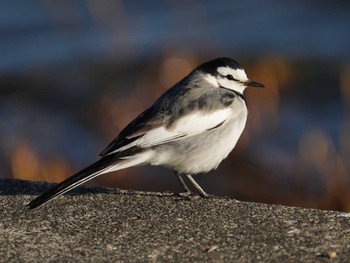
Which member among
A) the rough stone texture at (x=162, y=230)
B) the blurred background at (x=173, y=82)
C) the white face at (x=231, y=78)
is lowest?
the blurred background at (x=173, y=82)

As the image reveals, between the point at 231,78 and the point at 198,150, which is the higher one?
the point at 231,78

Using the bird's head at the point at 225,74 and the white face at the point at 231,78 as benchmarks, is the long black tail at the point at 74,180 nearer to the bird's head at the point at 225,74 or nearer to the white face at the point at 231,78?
the bird's head at the point at 225,74

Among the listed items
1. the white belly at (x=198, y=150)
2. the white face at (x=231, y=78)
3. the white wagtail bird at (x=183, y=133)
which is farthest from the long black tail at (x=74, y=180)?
the white face at (x=231, y=78)

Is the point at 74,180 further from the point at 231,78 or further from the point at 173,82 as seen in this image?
the point at 173,82

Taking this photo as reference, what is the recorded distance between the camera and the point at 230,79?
763 cm

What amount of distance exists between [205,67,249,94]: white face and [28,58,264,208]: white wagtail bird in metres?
0.28

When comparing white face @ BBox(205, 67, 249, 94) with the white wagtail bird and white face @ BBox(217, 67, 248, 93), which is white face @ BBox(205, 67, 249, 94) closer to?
white face @ BBox(217, 67, 248, 93)

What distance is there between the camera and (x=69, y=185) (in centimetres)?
611

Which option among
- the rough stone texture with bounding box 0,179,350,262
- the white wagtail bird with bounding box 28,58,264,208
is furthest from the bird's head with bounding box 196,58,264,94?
the rough stone texture with bounding box 0,179,350,262

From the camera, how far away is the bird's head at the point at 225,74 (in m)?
7.51

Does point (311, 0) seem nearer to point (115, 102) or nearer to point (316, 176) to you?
point (115, 102)

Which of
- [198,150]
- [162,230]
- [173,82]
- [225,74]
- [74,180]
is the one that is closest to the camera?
[162,230]

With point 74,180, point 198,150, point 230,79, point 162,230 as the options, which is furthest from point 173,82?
point 162,230

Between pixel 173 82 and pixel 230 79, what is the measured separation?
5.49 meters
